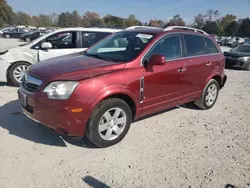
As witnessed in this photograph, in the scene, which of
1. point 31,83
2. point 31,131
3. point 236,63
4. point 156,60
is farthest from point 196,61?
point 236,63

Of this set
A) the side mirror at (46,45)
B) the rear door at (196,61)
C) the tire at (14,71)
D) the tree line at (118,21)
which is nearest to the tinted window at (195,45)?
the rear door at (196,61)

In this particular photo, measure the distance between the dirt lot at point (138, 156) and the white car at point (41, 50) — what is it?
182cm

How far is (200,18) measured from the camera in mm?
78125

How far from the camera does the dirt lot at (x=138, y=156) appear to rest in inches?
107

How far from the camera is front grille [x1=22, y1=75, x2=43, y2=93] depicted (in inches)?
125

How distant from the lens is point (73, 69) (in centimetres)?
323

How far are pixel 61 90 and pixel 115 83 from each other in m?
0.74

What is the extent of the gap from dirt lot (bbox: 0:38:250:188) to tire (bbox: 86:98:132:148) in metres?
0.13

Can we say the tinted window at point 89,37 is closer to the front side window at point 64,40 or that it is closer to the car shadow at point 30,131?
the front side window at point 64,40

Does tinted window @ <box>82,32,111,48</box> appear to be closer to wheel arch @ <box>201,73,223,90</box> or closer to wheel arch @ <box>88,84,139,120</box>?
wheel arch @ <box>201,73,223,90</box>

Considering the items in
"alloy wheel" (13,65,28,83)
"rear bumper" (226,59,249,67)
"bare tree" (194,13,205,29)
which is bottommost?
"rear bumper" (226,59,249,67)

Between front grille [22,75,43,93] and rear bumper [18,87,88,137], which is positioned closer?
rear bumper [18,87,88,137]

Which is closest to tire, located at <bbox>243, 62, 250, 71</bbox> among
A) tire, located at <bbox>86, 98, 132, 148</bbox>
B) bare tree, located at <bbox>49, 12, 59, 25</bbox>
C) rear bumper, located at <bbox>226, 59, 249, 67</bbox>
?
rear bumper, located at <bbox>226, 59, 249, 67</bbox>

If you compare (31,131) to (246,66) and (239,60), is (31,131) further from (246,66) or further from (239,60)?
(246,66)
